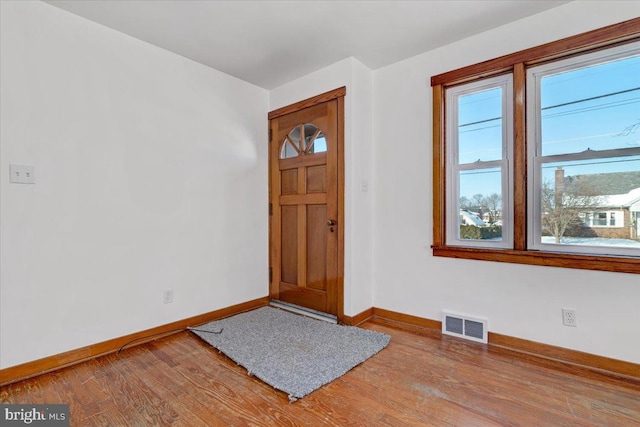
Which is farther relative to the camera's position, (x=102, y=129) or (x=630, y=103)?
(x=102, y=129)

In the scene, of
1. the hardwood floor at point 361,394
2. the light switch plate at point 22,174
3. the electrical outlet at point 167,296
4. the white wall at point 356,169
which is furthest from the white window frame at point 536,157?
the light switch plate at point 22,174

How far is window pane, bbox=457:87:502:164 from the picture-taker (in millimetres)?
2469

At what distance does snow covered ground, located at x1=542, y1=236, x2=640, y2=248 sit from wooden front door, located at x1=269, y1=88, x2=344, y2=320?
1.62 meters

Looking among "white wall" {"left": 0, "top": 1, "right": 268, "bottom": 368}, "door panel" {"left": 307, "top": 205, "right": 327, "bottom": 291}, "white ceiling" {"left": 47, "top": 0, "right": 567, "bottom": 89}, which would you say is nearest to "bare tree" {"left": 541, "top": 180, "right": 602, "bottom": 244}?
"white ceiling" {"left": 47, "top": 0, "right": 567, "bottom": 89}

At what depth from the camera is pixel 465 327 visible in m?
2.50

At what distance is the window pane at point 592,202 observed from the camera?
1.99m

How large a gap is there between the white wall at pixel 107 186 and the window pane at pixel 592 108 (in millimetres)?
2706

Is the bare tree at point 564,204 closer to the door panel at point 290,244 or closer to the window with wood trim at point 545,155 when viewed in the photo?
the window with wood trim at point 545,155

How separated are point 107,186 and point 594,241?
11.4 ft

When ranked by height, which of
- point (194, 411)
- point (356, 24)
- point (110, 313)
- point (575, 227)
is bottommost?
point (194, 411)

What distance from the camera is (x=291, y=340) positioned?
249cm

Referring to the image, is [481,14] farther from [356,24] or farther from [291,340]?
[291,340]

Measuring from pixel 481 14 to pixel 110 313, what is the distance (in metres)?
3.50

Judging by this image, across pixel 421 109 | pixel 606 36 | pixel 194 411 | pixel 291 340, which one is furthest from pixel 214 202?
pixel 606 36
